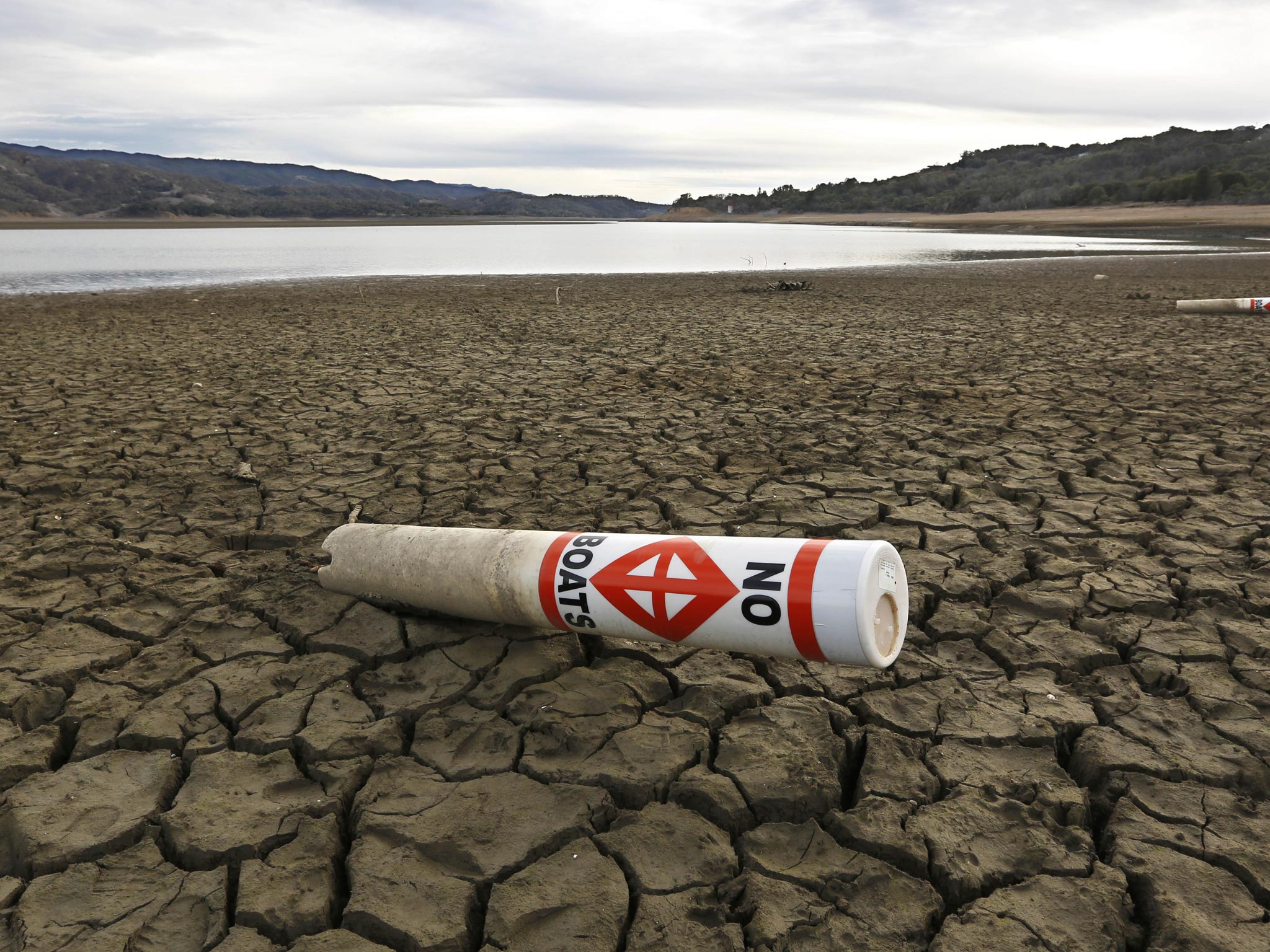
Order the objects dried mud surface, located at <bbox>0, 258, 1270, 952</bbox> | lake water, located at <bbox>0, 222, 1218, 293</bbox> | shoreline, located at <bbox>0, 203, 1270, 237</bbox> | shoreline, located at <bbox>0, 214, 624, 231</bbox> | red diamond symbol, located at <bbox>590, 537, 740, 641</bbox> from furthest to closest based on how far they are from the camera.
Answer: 1. shoreline, located at <bbox>0, 214, 624, 231</bbox>
2. shoreline, located at <bbox>0, 203, 1270, 237</bbox>
3. lake water, located at <bbox>0, 222, 1218, 293</bbox>
4. red diamond symbol, located at <bbox>590, 537, 740, 641</bbox>
5. dried mud surface, located at <bbox>0, 258, 1270, 952</bbox>

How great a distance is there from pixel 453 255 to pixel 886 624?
31866 mm

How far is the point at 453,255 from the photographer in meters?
31.8

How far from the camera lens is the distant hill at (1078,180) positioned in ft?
182

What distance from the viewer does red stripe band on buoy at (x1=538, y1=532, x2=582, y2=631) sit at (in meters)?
2.47

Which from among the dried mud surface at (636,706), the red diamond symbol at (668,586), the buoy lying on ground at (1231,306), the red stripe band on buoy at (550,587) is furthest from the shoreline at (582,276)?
the red diamond symbol at (668,586)

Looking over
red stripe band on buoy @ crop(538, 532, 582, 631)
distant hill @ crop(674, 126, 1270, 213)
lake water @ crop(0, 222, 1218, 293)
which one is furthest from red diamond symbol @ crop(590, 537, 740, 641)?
distant hill @ crop(674, 126, 1270, 213)

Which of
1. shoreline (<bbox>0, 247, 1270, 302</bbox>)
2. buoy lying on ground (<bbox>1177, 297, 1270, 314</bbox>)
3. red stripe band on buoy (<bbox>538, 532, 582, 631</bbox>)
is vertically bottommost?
red stripe band on buoy (<bbox>538, 532, 582, 631</bbox>)

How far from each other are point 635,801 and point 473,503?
226 centimetres

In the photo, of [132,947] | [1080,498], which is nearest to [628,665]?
[132,947]

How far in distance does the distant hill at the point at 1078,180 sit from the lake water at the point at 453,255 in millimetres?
17902

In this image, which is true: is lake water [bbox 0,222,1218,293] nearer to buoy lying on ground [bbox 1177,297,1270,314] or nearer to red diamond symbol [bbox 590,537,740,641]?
buoy lying on ground [bbox 1177,297,1270,314]

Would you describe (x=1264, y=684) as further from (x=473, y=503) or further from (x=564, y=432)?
(x=564, y=432)

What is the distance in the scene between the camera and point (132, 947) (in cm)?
165

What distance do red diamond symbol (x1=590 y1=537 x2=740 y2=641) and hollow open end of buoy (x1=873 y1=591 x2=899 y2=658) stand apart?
376 millimetres
